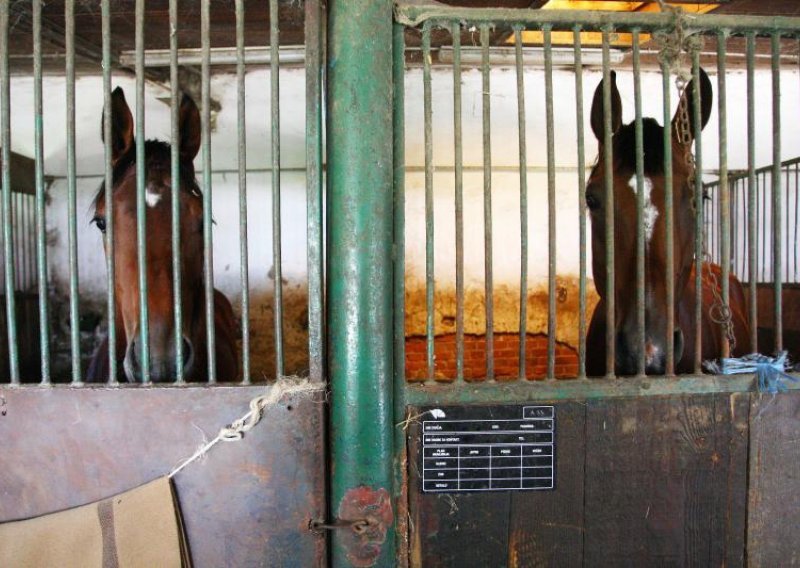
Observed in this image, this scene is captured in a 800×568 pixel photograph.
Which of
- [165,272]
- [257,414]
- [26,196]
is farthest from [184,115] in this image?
[26,196]

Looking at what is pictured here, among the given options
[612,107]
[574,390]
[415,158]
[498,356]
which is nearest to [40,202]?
[574,390]

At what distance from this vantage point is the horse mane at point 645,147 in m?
2.30

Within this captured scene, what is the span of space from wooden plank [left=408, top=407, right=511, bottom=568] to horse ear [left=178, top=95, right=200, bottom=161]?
157 centimetres

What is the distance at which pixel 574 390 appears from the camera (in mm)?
1743

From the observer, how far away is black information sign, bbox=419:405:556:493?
171cm

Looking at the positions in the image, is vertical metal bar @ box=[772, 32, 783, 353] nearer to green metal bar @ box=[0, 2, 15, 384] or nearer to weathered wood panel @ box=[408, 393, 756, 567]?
weathered wood panel @ box=[408, 393, 756, 567]

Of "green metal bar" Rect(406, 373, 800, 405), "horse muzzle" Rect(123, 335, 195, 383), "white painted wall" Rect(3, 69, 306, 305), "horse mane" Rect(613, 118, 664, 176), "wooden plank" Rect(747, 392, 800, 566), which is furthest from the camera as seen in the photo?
"white painted wall" Rect(3, 69, 306, 305)

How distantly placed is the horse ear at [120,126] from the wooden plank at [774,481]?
7.71 feet

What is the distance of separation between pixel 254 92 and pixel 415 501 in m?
4.99

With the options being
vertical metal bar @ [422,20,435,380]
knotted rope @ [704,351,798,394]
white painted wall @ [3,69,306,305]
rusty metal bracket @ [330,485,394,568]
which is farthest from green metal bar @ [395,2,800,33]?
white painted wall @ [3,69,306,305]

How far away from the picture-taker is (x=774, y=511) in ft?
5.99

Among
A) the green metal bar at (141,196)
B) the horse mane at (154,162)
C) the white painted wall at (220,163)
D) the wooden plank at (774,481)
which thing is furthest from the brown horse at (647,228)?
the white painted wall at (220,163)

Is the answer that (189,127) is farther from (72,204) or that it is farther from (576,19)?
(576,19)

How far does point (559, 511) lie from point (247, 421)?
96 centimetres
